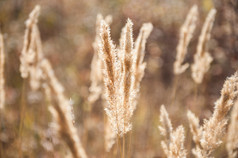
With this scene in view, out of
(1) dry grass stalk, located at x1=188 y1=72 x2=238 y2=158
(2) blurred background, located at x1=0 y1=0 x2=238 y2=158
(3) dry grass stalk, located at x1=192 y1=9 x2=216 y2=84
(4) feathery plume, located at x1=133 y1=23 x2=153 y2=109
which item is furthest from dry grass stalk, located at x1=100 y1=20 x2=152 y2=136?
(2) blurred background, located at x1=0 y1=0 x2=238 y2=158

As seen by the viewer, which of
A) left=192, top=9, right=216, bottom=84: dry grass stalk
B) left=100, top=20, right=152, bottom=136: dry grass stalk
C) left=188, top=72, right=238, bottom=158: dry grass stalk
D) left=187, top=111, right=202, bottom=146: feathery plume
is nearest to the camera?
left=100, top=20, right=152, bottom=136: dry grass stalk

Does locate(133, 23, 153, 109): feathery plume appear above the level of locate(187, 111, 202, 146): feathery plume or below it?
above

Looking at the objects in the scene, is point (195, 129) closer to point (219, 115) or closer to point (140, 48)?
point (219, 115)

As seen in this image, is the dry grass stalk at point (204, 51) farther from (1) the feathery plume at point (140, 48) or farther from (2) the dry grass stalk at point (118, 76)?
(2) the dry grass stalk at point (118, 76)

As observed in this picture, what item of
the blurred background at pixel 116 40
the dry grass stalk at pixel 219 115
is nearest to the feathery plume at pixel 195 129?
the dry grass stalk at pixel 219 115

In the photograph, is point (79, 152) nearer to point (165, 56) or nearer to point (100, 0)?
point (165, 56)

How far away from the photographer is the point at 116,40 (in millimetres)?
5348

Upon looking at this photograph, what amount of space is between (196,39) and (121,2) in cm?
174

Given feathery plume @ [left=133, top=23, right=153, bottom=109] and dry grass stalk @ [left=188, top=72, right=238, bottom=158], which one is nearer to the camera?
dry grass stalk @ [left=188, top=72, right=238, bottom=158]

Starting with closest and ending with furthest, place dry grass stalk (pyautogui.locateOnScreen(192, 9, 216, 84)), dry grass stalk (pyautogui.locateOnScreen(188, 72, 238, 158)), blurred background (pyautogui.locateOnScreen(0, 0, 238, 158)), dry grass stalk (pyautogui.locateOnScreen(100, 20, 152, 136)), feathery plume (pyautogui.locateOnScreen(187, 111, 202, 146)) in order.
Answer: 1. dry grass stalk (pyautogui.locateOnScreen(100, 20, 152, 136))
2. dry grass stalk (pyautogui.locateOnScreen(188, 72, 238, 158))
3. feathery plume (pyautogui.locateOnScreen(187, 111, 202, 146))
4. dry grass stalk (pyautogui.locateOnScreen(192, 9, 216, 84))
5. blurred background (pyautogui.locateOnScreen(0, 0, 238, 158))

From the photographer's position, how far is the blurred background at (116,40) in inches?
116

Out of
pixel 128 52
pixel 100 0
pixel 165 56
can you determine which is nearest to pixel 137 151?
pixel 128 52

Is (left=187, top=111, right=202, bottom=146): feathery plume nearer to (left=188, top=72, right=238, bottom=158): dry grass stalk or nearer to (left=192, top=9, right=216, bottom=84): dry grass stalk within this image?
(left=188, top=72, right=238, bottom=158): dry grass stalk

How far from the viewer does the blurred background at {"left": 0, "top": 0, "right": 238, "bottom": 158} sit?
2.96 meters
